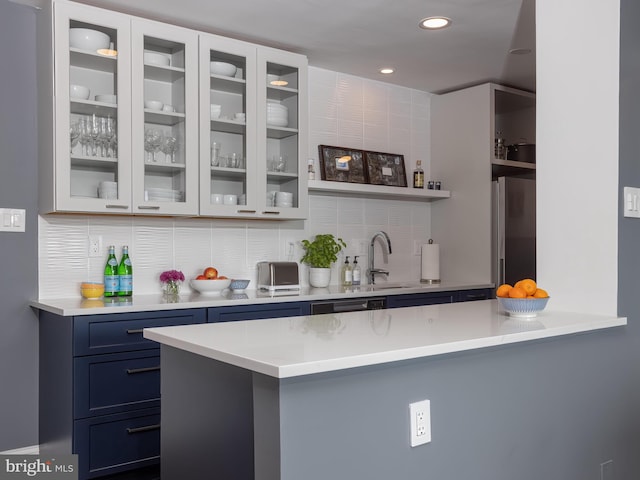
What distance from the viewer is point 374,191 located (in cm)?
424

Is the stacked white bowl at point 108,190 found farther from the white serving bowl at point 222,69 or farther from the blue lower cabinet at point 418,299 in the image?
the blue lower cabinet at point 418,299

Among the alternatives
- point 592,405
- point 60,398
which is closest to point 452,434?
point 592,405

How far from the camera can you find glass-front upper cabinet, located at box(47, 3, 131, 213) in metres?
2.98

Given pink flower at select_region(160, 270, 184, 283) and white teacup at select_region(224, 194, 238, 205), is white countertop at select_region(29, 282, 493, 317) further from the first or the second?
white teacup at select_region(224, 194, 238, 205)

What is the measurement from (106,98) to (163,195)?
0.58 meters

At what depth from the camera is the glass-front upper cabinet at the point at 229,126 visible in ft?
11.2

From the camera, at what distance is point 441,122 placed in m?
4.88

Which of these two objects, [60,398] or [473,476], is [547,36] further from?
[60,398]

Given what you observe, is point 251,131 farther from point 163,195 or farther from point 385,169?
point 385,169

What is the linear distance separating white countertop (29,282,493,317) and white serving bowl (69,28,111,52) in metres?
1.29

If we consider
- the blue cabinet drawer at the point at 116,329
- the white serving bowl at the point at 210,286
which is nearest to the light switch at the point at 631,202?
the blue cabinet drawer at the point at 116,329

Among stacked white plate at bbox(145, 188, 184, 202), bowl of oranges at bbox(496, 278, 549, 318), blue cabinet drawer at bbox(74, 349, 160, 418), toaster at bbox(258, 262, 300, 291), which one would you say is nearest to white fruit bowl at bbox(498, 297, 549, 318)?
bowl of oranges at bbox(496, 278, 549, 318)

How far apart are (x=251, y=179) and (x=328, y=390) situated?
233cm

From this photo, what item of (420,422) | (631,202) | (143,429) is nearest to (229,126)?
(143,429)
